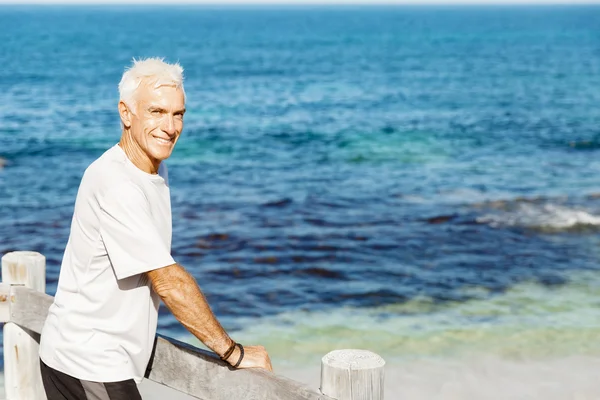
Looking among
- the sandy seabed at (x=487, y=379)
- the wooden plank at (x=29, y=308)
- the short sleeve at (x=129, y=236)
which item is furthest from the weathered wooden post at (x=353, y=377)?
the sandy seabed at (x=487, y=379)

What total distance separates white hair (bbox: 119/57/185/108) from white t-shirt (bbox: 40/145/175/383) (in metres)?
0.22

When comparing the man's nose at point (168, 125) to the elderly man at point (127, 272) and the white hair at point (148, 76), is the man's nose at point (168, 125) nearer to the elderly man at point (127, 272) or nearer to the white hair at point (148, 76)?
the elderly man at point (127, 272)

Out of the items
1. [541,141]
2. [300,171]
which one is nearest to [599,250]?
[300,171]

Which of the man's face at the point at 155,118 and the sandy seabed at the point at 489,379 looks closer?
the man's face at the point at 155,118

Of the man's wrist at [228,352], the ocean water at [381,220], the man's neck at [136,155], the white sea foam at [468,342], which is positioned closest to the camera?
the man's wrist at [228,352]

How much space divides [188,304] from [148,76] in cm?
84

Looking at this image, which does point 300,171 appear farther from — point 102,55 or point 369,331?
point 102,55

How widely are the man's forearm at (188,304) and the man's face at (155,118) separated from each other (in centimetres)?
46

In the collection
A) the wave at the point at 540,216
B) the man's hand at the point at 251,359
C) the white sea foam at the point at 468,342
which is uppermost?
the man's hand at the point at 251,359

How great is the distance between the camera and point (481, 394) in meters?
7.73

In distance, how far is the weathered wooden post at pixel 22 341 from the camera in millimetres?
4145

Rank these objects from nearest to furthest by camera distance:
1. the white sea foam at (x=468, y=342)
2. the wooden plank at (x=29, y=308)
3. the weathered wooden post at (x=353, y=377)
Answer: the weathered wooden post at (x=353, y=377) < the wooden plank at (x=29, y=308) < the white sea foam at (x=468, y=342)

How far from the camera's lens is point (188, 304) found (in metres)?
3.00

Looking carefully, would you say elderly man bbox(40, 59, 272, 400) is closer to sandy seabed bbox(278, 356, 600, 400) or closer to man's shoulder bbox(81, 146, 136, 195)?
man's shoulder bbox(81, 146, 136, 195)
